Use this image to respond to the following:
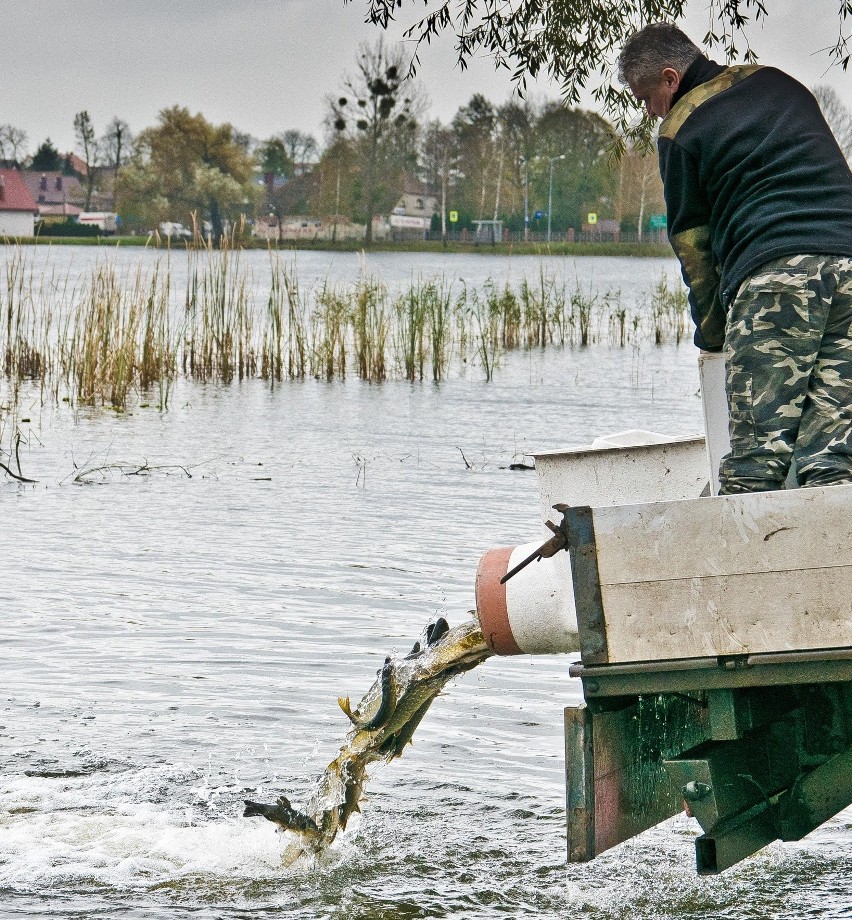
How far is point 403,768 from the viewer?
5605 mm

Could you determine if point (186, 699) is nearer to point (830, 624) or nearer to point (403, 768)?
point (403, 768)

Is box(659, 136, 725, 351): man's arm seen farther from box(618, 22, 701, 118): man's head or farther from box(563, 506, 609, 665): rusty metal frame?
box(563, 506, 609, 665): rusty metal frame

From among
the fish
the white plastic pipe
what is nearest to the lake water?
the fish

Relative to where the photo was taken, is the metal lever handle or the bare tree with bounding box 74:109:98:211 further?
the bare tree with bounding box 74:109:98:211

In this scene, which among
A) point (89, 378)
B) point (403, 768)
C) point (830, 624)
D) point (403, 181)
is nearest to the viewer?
point (830, 624)

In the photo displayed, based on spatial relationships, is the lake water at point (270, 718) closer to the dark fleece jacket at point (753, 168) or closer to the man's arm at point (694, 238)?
the man's arm at point (694, 238)

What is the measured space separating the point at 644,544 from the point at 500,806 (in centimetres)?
221

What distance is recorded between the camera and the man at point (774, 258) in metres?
3.86

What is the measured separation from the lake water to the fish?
0.38 feet

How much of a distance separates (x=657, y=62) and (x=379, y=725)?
224 cm

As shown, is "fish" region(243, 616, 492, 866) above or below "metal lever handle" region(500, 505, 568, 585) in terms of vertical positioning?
below

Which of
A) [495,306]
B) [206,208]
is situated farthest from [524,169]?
[495,306]

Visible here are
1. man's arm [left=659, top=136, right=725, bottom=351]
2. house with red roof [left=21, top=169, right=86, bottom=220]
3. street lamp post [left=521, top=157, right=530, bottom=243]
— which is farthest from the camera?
house with red roof [left=21, top=169, right=86, bottom=220]

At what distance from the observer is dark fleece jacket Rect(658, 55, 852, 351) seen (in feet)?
12.9
